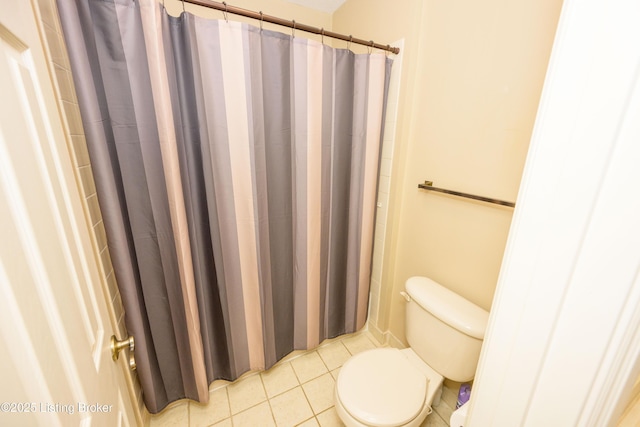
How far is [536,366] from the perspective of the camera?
1.35 feet

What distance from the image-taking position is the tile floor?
127 centimetres

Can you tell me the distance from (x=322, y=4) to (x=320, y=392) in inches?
101

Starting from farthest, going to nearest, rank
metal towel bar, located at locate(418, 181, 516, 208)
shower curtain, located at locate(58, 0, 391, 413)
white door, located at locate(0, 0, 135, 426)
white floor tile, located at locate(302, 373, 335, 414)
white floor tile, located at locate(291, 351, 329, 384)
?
white floor tile, located at locate(291, 351, 329, 384) → white floor tile, located at locate(302, 373, 335, 414) → metal towel bar, located at locate(418, 181, 516, 208) → shower curtain, located at locate(58, 0, 391, 413) → white door, located at locate(0, 0, 135, 426)

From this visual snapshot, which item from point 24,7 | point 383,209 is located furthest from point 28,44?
point 383,209

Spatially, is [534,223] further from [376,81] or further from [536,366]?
[376,81]

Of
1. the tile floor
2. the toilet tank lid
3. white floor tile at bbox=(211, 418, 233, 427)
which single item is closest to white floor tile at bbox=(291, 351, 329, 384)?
the tile floor

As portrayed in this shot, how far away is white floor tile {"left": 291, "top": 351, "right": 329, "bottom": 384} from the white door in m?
1.18

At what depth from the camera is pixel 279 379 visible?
4.89 ft

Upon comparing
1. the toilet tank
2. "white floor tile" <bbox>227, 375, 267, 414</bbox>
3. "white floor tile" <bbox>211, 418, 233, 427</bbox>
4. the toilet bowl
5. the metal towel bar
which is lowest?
"white floor tile" <bbox>211, 418, 233, 427</bbox>

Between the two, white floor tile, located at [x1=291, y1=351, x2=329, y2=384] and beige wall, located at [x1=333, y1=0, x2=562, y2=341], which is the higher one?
beige wall, located at [x1=333, y1=0, x2=562, y2=341]

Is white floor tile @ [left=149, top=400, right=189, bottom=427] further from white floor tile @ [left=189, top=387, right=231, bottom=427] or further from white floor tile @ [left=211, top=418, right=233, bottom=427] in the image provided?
white floor tile @ [left=211, top=418, right=233, bottom=427]

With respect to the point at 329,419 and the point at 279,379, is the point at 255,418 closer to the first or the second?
the point at 279,379

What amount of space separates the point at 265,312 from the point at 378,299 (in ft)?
2.69

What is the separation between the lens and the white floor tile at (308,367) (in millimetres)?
1517
